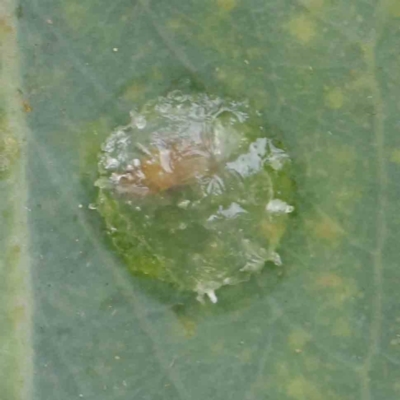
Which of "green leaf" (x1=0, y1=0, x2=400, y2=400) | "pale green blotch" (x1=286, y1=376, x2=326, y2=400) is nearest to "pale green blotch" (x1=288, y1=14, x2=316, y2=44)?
"green leaf" (x1=0, y1=0, x2=400, y2=400)

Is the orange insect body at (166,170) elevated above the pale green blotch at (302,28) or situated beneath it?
situated beneath

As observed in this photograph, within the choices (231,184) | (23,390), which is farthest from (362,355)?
(23,390)

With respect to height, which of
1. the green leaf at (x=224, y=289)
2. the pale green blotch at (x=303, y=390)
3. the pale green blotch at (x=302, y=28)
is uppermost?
the pale green blotch at (x=302, y=28)

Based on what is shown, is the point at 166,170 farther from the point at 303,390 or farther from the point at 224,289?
the point at 303,390

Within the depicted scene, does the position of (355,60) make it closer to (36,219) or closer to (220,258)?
(220,258)

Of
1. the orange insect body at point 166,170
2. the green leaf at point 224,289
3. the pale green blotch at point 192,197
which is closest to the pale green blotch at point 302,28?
the green leaf at point 224,289

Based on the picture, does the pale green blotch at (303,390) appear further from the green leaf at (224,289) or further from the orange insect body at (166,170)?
the orange insect body at (166,170)

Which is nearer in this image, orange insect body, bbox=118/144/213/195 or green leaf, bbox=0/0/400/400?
green leaf, bbox=0/0/400/400

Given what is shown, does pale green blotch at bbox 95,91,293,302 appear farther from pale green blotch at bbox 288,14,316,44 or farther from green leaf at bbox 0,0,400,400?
pale green blotch at bbox 288,14,316,44
